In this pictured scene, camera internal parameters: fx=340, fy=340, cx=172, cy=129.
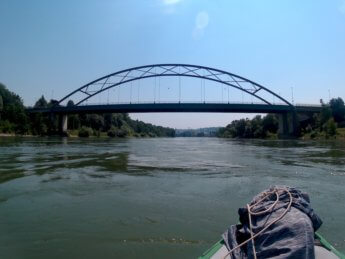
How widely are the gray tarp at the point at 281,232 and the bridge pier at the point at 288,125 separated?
9094 centimetres

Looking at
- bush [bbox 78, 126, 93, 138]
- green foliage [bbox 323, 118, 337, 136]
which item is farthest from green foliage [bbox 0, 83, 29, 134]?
green foliage [bbox 323, 118, 337, 136]

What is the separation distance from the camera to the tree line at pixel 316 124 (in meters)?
84.2

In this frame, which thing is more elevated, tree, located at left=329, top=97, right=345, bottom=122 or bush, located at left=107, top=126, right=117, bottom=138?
tree, located at left=329, top=97, right=345, bottom=122

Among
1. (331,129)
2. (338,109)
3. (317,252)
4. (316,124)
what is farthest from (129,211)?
(338,109)

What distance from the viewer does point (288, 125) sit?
9400cm

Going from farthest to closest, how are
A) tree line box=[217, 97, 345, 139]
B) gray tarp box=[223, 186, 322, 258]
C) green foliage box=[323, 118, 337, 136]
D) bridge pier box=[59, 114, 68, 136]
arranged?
1. bridge pier box=[59, 114, 68, 136]
2. tree line box=[217, 97, 345, 139]
3. green foliage box=[323, 118, 337, 136]
4. gray tarp box=[223, 186, 322, 258]

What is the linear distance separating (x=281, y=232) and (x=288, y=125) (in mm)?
95088

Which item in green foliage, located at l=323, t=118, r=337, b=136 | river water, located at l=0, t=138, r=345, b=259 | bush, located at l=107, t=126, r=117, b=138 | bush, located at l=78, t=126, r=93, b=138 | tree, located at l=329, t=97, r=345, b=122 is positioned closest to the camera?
river water, located at l=0, t=138, r=345, b=259

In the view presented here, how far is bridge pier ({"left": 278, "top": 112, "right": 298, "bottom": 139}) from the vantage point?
297ft

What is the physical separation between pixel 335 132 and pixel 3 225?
85.9 m

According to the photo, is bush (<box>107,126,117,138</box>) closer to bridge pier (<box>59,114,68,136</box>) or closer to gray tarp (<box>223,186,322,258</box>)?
bridge pier (<box>59,114,68,136</box>)

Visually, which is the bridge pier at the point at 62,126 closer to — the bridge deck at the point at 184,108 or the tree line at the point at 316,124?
the bridge deck at the point at 184,108

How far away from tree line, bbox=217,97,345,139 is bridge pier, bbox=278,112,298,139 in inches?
61.3

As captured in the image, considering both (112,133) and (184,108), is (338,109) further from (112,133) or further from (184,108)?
(112,133)
